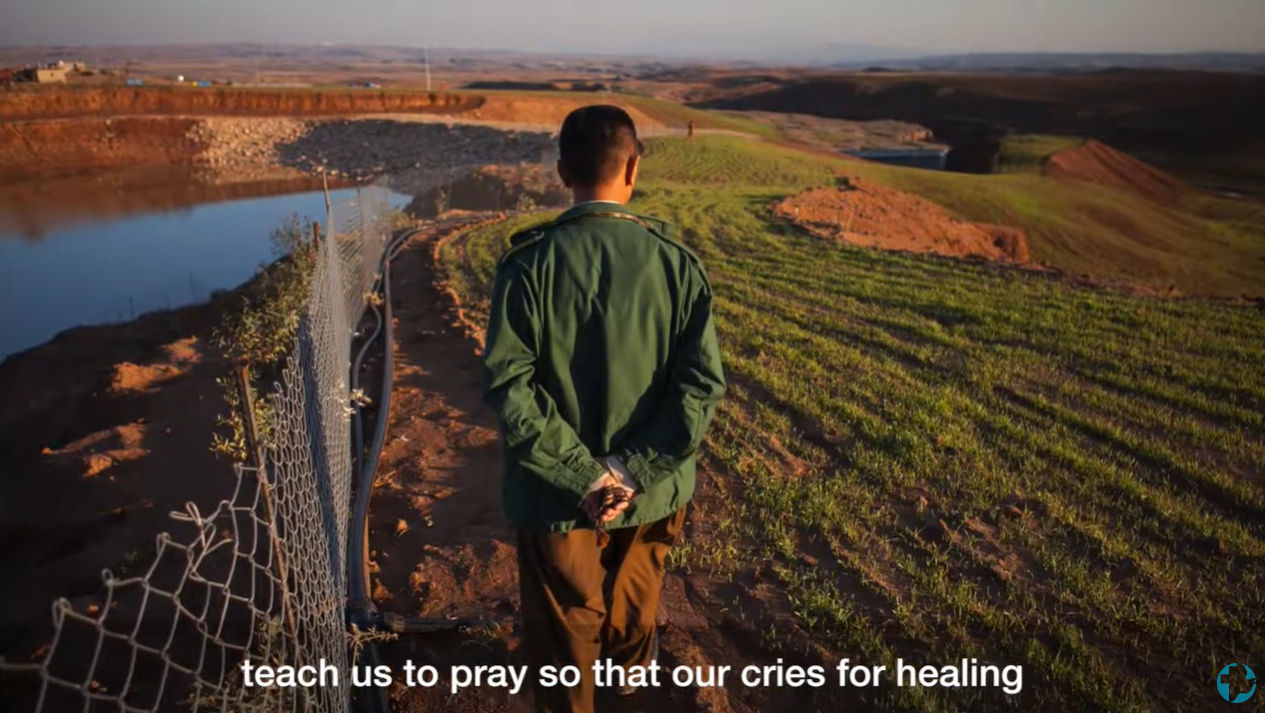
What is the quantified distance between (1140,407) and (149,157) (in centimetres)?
4020

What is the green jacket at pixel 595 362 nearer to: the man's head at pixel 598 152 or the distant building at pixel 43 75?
the man's head at pixel 598 152

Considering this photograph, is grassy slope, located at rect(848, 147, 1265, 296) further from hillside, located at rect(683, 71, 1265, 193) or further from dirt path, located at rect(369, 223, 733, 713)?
dirt path, located at rect(369, 223, 733, 713)

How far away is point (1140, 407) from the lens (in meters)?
5.80

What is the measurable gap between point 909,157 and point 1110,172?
9.22m

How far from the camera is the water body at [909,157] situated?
39.0 meters

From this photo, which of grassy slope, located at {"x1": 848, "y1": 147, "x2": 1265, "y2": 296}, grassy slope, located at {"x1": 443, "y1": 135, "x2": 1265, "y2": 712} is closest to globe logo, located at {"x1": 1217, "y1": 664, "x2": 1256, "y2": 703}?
grassy slope, located at {"x1": 443, "y1": 135, "x2": 1265, "y2": 712}

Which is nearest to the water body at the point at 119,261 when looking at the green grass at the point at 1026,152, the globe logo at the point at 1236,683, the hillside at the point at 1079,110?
the globe logo at the point at 1236,683

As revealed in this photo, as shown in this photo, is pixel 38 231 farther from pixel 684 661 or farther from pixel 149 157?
pixel 684 661

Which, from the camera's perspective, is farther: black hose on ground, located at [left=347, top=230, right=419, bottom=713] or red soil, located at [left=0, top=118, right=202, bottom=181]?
red soil, located at [left=0, top=118, right=202, bottom=181]

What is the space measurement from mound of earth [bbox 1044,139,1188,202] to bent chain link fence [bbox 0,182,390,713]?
36.8 metres

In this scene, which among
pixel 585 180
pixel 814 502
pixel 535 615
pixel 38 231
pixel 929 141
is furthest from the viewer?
pixel 929 141

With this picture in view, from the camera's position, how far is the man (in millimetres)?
2287

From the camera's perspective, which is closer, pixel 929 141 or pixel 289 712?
pixel 289 712

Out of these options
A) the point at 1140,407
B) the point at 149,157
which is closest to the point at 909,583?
the point at 1140,407
